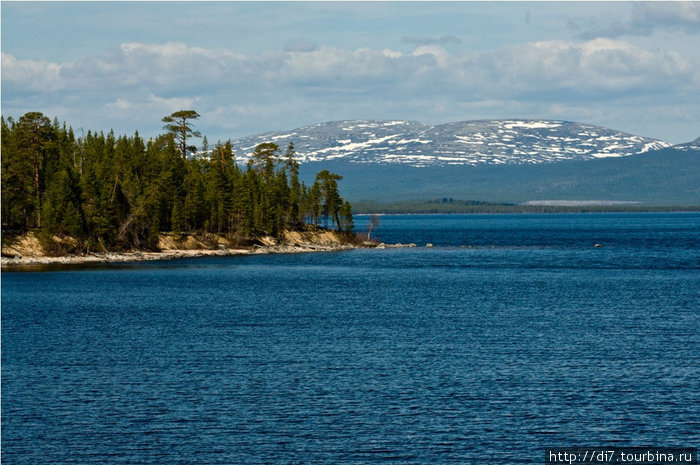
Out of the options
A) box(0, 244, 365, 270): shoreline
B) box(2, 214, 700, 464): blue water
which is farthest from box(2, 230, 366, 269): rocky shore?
box(2, 214, 700, 464): blue water

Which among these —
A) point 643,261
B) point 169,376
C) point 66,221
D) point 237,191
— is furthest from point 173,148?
point 169,376

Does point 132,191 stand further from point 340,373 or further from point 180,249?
point 340,373

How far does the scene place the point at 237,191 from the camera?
168625 mm

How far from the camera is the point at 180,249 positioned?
16025 centimetres

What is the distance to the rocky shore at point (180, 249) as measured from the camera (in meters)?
132

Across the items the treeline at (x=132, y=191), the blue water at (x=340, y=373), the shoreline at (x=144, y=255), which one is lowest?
the blue water at (x=340, y=373)

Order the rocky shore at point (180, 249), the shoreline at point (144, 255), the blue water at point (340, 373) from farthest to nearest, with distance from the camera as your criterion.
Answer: the rocky shore at point (180, 249) → the shoreline at point (144, 255) → the blue water at point (340, 373)

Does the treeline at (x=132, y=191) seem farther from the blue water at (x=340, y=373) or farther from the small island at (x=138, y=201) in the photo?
the blue water at (x=340, y=373)

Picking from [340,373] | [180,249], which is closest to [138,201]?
[180,249]

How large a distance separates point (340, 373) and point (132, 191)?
335 feet

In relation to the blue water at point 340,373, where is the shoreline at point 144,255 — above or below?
above

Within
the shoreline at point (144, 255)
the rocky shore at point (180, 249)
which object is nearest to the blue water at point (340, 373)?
the shoreline at point (144, 255)

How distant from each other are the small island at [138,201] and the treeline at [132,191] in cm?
19

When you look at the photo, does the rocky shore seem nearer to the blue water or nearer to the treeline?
the treeline
